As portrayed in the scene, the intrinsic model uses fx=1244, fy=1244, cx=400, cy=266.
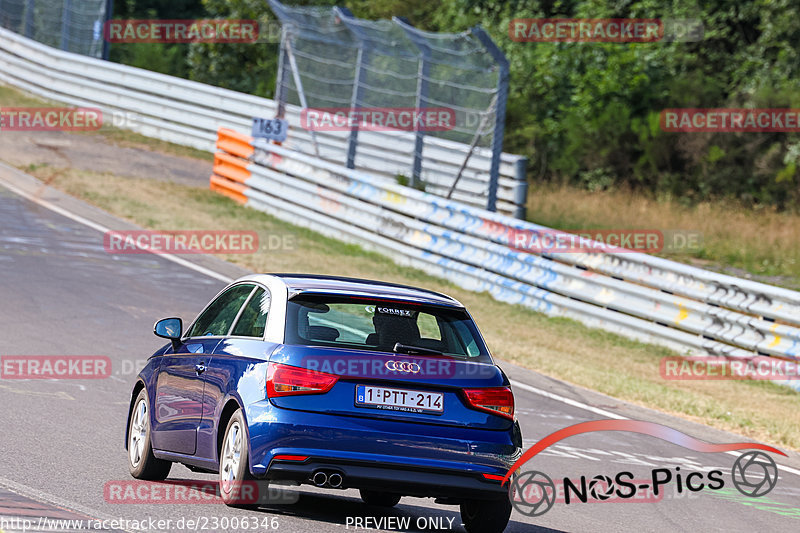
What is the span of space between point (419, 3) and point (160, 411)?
115 feet

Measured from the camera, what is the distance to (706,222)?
24.7 metres

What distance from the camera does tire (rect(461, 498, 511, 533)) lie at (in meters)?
7.13

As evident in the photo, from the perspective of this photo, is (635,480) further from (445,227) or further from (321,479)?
(445,227)

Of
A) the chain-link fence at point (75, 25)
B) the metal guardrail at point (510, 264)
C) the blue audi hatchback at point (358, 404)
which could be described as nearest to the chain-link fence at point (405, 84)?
the metal guardrail at point (510, 264)

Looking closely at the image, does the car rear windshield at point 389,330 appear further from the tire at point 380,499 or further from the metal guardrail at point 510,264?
the metal guardrail at point 510,264

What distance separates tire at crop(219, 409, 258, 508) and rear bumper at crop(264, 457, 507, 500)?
0.18 m

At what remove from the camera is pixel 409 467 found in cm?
668

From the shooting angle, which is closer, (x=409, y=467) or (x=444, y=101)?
(x=409, y=467)

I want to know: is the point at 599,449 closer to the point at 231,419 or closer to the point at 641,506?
the point at 641,506

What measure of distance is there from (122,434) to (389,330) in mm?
3217

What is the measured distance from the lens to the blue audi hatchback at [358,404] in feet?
21.8

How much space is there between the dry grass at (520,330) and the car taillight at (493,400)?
5.91 meters

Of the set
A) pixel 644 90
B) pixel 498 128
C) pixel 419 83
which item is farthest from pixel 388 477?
pixel 644 90

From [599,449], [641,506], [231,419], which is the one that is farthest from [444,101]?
[231,419]
